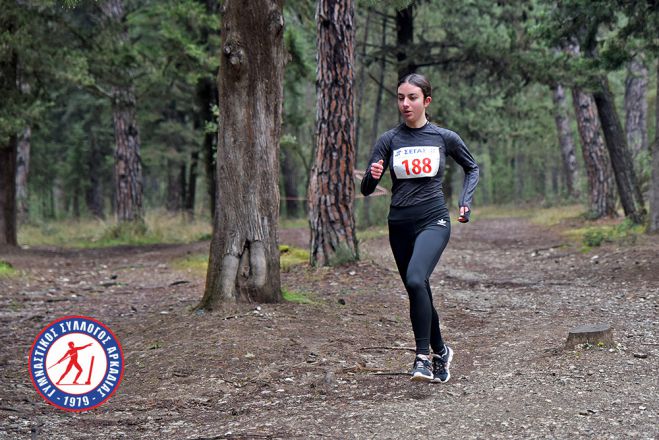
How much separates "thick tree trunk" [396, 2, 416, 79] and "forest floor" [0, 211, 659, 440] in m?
9.76

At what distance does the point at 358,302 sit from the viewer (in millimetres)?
8633

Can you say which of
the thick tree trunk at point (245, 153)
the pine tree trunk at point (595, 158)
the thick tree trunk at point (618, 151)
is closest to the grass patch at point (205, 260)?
the thick tree trunk at point (245, 153)

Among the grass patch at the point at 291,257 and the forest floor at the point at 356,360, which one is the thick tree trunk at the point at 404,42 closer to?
the grass patch at the point at 291,257

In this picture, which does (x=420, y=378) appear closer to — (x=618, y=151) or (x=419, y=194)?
(x=419, y=194)

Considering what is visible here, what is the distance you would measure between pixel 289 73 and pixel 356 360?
16.2 metres

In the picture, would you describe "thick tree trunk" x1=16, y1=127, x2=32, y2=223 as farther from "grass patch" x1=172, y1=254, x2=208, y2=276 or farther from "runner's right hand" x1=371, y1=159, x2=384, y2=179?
"runner's right hand" x1=371, y1=159, x2=384, y2=179

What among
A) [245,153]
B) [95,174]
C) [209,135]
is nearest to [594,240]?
[245,153]

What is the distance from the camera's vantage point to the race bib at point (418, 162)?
509 cm

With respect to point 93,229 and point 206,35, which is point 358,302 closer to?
point 206,35

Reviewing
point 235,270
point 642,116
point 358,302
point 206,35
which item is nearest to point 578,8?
point 358,302

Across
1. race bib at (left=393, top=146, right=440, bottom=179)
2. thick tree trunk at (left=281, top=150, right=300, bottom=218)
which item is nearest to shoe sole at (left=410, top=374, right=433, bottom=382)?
race bib at (left=393, top=146, right=440, bottom=179)

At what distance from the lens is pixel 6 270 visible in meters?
11.8

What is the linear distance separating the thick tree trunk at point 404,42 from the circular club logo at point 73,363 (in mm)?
15763

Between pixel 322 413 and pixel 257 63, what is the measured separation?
381 centimetres
